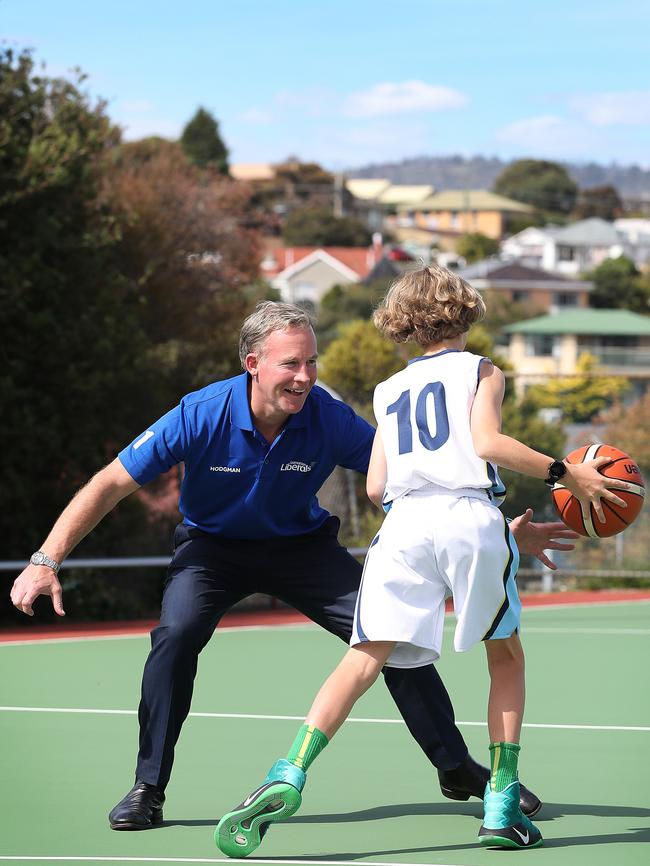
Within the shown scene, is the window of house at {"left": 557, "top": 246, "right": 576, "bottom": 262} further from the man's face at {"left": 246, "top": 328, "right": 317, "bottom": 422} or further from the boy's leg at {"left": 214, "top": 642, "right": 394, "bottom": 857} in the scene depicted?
the boy's leg at {"left": 214, "top": 642, "right": 394, "bottom": 857}

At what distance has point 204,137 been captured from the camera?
12756 centimetres

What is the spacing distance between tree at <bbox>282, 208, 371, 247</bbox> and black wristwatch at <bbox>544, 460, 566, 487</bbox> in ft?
466

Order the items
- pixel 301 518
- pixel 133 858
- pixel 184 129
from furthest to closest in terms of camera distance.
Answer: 1. pixel 184 129
2. pixel 301 518
3. pixel 133 858

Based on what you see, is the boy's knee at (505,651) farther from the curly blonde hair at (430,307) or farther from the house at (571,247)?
the house at (571,247)

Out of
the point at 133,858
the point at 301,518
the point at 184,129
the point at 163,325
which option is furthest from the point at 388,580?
the point at 184,129

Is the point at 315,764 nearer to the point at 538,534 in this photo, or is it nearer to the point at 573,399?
the point at 538,534

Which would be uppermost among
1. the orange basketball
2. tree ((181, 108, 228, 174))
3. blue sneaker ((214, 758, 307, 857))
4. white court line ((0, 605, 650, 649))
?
tree ((181, 108, 228, 174))

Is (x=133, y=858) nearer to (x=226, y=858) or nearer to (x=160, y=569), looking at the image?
(x=226, y=858)

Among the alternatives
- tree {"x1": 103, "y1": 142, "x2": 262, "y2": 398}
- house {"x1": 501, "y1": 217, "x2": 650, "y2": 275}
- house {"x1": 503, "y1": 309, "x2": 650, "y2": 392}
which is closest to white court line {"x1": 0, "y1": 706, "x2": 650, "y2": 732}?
tree {"x1": 103, "y1": 142, "x2": 262, "y2": 398}

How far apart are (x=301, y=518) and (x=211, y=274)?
23.5 metres

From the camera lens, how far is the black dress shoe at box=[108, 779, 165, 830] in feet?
17.7

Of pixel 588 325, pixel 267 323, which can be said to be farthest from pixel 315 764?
pixel 588 325

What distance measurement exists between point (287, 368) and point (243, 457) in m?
0.38

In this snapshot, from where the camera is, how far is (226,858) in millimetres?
4984
